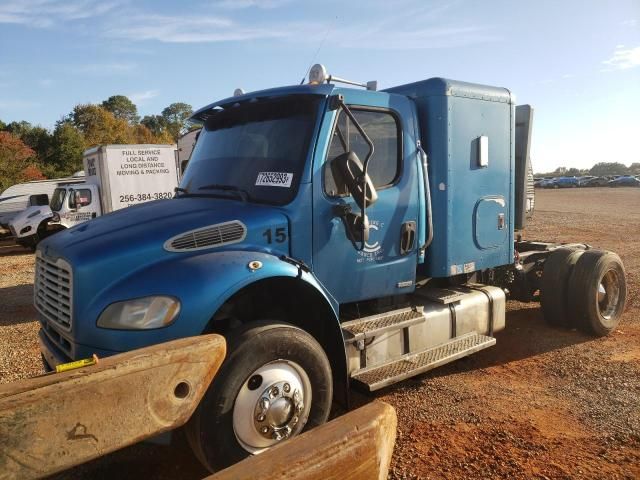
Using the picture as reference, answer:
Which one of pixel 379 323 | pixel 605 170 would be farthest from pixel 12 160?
pixel 605 170

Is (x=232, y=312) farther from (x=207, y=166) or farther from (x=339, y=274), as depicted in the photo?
(x=207, y=166)

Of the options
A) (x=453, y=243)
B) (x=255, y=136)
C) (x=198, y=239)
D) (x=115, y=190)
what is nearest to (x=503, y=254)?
(x=453, y=243)

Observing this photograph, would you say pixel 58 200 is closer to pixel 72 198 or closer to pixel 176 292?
pixel 72 198

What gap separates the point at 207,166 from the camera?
4215 millimetres

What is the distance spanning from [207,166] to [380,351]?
2.11 metres

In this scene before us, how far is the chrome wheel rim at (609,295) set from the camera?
6355mm

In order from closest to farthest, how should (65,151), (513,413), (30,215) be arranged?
(513,413), (30,215), (65,151)

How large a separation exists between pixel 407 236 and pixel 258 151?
1.44 meters

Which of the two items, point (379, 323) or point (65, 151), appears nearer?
point (379, 323)

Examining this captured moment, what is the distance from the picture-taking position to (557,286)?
20.2 ft

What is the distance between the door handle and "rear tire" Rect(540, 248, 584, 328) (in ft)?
9.39

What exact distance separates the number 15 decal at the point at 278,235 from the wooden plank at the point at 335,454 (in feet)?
5.23

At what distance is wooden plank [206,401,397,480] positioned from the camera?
1.77m

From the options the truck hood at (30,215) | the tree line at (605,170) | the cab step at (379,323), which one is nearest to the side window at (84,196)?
the truck hood at (30,215)
